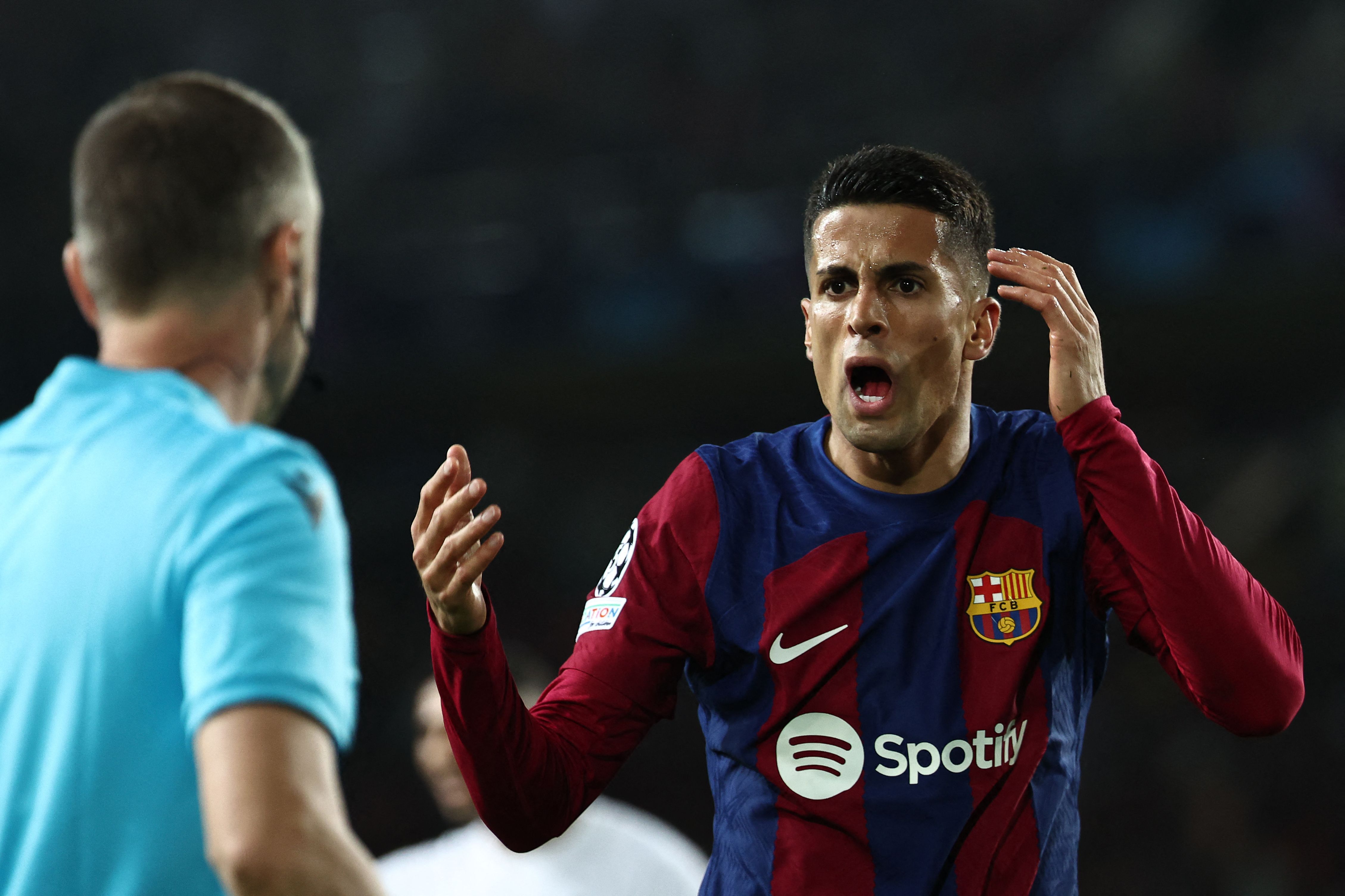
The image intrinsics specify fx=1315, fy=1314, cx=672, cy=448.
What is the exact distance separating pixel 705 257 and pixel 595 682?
793cm

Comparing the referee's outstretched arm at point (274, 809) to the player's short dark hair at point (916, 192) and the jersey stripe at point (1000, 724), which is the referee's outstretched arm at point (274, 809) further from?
the player's short dark hair at point (916, 192)

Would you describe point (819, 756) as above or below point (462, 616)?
below

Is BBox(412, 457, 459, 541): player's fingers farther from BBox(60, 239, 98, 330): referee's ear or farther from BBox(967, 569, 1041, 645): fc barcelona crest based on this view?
BBox(967, 569, 1041, 645): fc barcelona crest

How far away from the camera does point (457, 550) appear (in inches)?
76.6

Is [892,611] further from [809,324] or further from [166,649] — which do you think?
[166,649]

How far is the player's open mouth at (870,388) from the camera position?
2.42 m

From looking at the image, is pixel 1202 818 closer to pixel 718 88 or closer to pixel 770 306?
pixel 770 306

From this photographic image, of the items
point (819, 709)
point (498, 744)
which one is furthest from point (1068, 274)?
point (498, 744)

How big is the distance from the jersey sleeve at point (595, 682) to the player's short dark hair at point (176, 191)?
2.30ft

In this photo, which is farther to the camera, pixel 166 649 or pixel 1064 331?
pixel 1064 331

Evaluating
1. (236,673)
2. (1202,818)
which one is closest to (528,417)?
(1202,818)

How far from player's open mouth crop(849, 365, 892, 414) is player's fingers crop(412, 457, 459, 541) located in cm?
82

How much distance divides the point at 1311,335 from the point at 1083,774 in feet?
10.5

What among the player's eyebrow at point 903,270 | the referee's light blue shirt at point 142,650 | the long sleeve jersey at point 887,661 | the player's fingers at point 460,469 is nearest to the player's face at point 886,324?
the player's eyebrow at point 903,270
